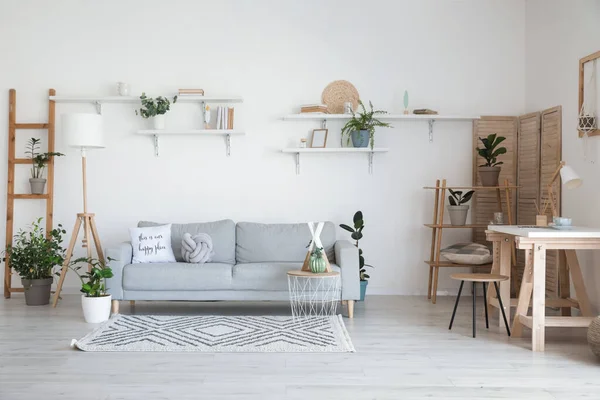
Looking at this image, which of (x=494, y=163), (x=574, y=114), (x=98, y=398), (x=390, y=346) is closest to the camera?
(x=98, y=398)

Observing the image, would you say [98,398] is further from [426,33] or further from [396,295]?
[426,33]

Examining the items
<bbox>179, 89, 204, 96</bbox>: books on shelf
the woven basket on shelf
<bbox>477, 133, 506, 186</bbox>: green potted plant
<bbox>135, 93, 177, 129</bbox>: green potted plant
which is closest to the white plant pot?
<bbox>135, 93, 177, 129</bbox>: green potted plant

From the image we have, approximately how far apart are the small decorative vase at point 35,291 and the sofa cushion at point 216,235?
40.7 inches

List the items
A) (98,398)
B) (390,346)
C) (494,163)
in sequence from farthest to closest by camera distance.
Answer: (494,163)
(390,346)
(98,398)

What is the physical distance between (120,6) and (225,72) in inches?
49.0

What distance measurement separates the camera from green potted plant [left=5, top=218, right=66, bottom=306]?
5.84 metres

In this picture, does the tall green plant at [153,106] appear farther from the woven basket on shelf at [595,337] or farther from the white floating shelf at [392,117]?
the woven basket on shelf at [595,337]

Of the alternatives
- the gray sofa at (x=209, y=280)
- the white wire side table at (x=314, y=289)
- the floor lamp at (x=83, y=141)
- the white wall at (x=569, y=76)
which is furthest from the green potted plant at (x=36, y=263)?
the white wall at (x=569, y=76)

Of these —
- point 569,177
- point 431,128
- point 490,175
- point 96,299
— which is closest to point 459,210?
point 490,175

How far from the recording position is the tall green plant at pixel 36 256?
5879mm

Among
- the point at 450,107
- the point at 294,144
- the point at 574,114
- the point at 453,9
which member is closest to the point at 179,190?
the point at 294,144

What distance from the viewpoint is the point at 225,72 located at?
6.47 meters

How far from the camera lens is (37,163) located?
20.6 ft

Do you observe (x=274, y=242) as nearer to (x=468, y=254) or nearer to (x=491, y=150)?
(x=468, y=254)
